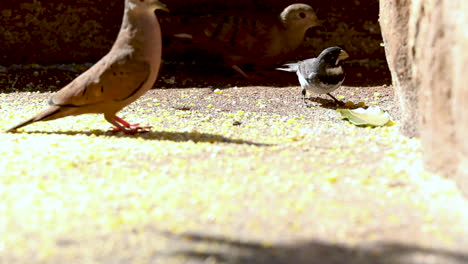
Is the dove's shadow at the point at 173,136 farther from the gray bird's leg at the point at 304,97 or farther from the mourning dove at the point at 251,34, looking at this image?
the mourning dove at the point at 251,34

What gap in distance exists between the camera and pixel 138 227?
9.77 ft

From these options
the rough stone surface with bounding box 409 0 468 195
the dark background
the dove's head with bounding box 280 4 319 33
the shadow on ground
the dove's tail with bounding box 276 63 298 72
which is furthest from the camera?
the dark background

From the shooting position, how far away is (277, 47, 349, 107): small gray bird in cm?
636

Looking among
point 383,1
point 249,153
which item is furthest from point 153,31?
point 383,1

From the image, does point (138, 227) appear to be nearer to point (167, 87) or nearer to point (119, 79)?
point (119, 79)

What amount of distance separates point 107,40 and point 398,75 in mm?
4432

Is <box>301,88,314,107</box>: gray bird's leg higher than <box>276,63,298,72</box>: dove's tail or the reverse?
the reverse

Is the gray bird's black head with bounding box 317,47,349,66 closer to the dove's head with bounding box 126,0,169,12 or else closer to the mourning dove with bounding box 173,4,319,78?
the mourning dove with bounding box 173,4,319,78

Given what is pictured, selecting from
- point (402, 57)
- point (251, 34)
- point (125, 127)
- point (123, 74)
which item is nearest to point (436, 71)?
point (402, 57)

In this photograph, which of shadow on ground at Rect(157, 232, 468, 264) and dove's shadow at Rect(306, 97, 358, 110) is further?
dove's shadow at Rect(306, 97, 358, 110)

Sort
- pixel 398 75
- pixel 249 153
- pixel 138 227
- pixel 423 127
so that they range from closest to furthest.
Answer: pixel 138 227, pixel 423 127, pixel 249 153, pixel 398 75

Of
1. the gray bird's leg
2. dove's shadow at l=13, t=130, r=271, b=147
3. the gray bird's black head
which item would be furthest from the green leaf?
dove's shadow at l=13, t=130, r=271, b=147

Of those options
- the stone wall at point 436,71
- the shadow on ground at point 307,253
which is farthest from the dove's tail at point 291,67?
the shadow on ground at point 307,253

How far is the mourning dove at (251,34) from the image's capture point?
7.54 meters
